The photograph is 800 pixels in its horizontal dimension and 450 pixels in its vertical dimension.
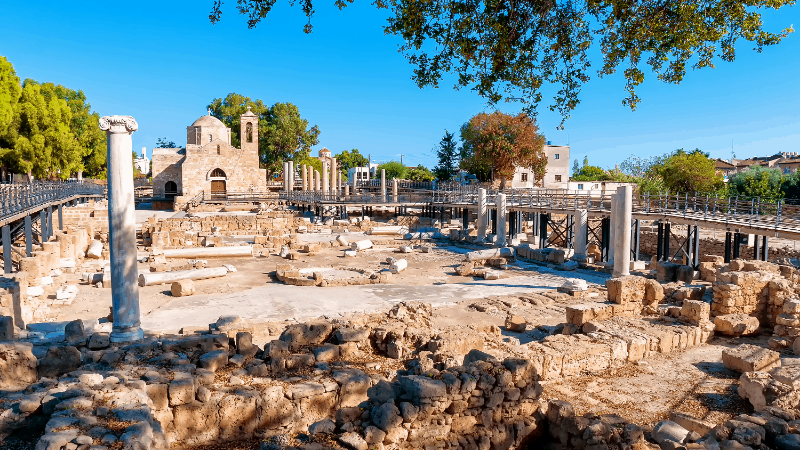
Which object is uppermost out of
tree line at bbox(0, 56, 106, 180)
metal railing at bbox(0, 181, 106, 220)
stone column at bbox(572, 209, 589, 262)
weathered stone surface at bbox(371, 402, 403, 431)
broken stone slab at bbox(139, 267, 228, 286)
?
tree line at bbox(0, 56, 106, 180)

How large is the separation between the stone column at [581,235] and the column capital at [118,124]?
17059 mm

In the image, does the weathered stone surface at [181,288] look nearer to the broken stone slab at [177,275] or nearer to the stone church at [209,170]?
the broken stone slab at [177,275]

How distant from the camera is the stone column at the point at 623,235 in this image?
669 inches

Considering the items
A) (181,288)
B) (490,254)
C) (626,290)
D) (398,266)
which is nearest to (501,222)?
(490,254)

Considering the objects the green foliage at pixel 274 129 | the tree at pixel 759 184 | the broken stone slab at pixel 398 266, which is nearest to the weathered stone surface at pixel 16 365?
the broken stone slab at pixel 398 266

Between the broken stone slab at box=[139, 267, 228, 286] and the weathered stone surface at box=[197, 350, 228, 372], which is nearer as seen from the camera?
the weathered stone surface at box=[197, 350, 228, 372]

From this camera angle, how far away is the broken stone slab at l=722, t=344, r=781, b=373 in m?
8.18

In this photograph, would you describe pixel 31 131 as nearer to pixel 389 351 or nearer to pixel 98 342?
pixel 98 342

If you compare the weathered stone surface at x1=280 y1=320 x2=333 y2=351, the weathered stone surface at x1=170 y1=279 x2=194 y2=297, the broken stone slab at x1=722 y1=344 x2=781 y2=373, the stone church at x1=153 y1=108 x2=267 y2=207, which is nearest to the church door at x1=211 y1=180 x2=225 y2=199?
the stone church at x1=153 y1=108 x2=267 y2=207

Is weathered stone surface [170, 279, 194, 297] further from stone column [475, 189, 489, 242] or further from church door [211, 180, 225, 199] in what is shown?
church door [211, 180, 225, 199]

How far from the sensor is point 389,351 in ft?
29.0

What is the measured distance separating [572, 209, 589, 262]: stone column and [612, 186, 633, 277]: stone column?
3.69 meters

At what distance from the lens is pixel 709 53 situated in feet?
21.9

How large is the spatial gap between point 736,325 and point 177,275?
14.7 meters
